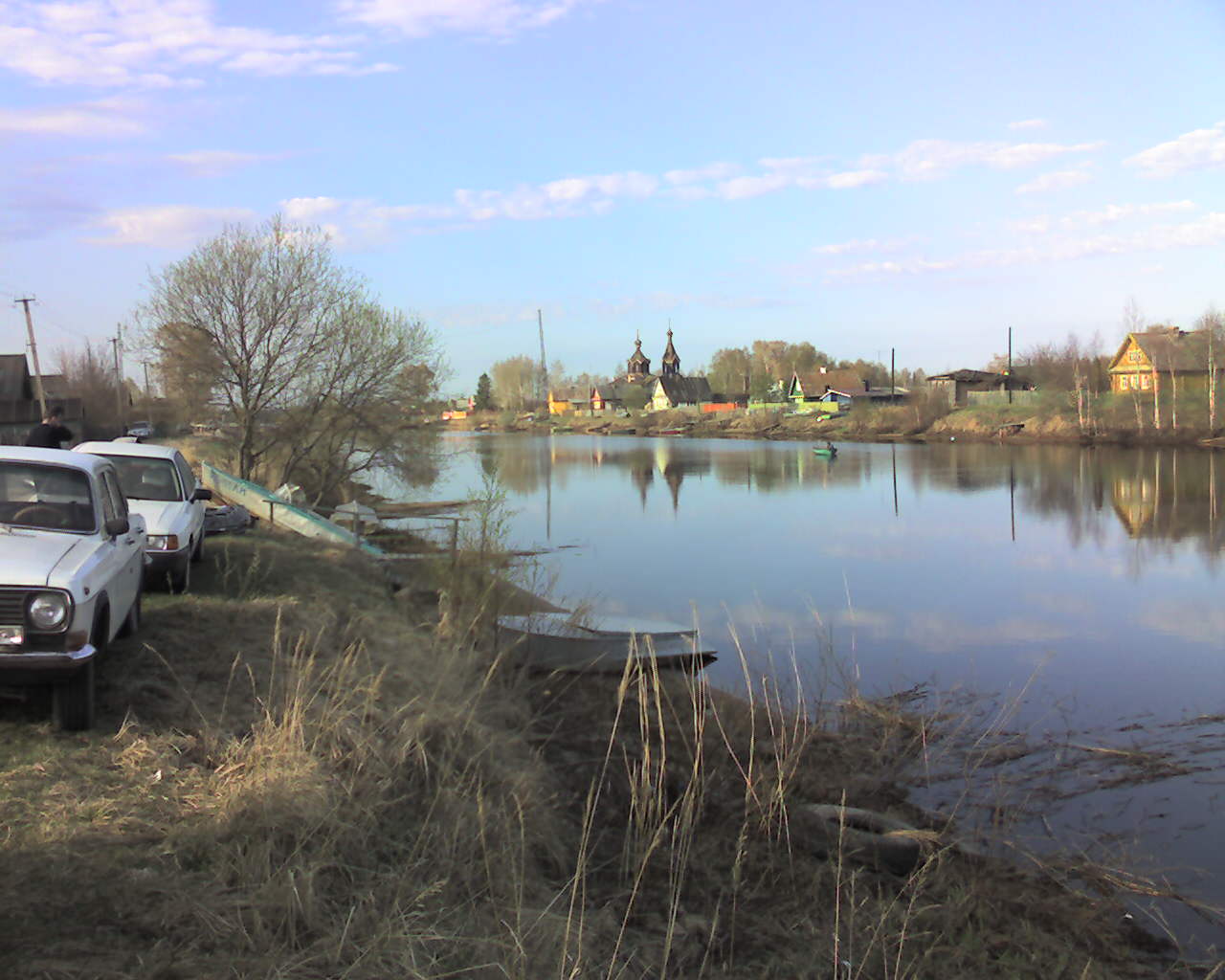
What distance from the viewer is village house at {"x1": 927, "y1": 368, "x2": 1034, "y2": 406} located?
326ft

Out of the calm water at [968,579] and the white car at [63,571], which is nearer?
the white car at [63,571]

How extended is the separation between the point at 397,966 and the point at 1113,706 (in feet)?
40.7

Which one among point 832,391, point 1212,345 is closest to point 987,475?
point 1212,345

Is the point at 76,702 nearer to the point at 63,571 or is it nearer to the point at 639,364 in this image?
the point at 63,571

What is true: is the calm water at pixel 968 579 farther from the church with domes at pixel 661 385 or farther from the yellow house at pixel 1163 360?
the church with domes at pixel 661 385

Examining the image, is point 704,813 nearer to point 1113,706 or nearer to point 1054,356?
point 1113,706

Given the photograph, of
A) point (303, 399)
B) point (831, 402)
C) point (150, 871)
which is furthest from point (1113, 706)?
point (831, 402)

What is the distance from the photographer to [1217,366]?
227 ft

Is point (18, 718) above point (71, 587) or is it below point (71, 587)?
below

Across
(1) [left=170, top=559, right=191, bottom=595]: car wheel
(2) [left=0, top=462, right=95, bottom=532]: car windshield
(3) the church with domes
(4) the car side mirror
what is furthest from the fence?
(2) [left=0, top=462, right=95, bottom=532]: car windshield

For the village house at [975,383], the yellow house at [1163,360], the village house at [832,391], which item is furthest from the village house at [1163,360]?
the village house at [832,391]

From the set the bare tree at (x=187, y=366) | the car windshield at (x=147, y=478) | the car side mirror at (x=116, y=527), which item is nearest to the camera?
the car side mirror at (x=116, y=527)

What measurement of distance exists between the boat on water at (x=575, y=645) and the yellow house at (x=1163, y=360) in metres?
66.7

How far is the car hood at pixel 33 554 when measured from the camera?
6477 mm
